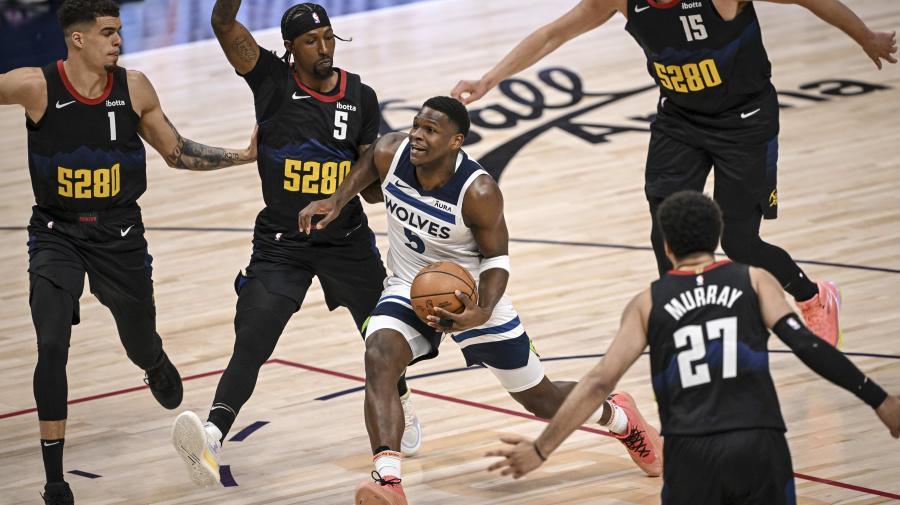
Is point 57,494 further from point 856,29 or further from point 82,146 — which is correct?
point 856,29

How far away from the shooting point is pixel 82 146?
5820 mm

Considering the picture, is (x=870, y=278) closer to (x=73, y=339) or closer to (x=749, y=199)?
(x=749, y=199)

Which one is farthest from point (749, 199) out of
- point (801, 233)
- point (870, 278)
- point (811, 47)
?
point (811, 47)

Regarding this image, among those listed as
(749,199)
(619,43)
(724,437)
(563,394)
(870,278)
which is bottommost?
(619,43)

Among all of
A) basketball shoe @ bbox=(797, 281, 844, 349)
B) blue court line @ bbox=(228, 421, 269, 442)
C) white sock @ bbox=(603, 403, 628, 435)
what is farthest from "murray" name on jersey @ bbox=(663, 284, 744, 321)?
blue court line @ bbox=(228, 421, 269, 442)

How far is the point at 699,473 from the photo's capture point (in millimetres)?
3707

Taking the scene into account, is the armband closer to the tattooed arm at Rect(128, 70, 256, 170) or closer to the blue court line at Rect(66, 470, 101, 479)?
the tattooed arm at Rect(128, 70, 256, 170)

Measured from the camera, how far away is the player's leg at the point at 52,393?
534 cm

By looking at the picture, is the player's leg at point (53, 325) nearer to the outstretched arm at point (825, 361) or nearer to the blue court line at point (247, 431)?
the blue court line at point (247, 431)

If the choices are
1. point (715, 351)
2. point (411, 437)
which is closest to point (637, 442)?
point (411, 437)

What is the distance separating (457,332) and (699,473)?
176 cm

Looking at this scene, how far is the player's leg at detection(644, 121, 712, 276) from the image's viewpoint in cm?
616

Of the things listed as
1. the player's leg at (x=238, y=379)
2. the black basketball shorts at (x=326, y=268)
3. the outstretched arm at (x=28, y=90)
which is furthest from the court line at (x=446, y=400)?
the outstretched arm at (x=28, y=90)

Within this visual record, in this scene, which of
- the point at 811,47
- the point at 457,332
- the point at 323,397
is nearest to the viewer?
the point at 457,332
